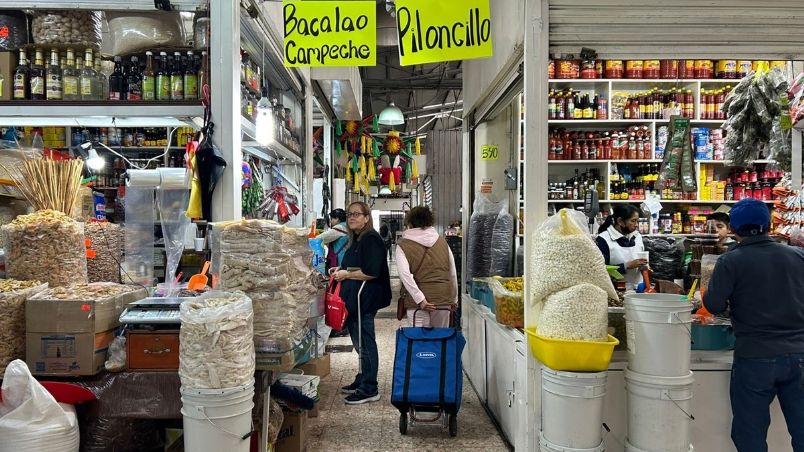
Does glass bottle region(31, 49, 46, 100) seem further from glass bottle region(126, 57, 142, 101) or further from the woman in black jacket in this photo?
the woman in black jacket

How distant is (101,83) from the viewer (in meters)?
3.12

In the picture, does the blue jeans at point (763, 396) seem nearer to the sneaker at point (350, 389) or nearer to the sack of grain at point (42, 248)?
the sneaker at point (350, 389)

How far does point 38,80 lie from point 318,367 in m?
2.90

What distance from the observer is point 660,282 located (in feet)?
10.2

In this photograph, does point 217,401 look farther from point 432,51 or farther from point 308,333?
point 432,51

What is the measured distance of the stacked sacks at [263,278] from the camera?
2.41 meters

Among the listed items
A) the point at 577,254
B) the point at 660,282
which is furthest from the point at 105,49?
the point at 660,282

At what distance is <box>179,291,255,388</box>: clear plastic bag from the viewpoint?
6.71 feet

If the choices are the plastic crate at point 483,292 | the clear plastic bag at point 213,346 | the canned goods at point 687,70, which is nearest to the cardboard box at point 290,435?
the clear plastic bag at point 213,346

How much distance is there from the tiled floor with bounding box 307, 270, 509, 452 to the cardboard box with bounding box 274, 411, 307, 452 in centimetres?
28

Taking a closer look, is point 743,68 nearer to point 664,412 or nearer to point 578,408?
point 664,412

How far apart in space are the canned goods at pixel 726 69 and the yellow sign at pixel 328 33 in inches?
147

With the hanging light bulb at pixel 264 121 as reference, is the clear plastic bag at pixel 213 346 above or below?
below

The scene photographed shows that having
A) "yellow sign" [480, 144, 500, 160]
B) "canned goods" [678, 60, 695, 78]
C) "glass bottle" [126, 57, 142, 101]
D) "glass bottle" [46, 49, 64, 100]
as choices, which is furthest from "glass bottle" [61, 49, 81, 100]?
"canned goods" [678, 60, 695, 78]
